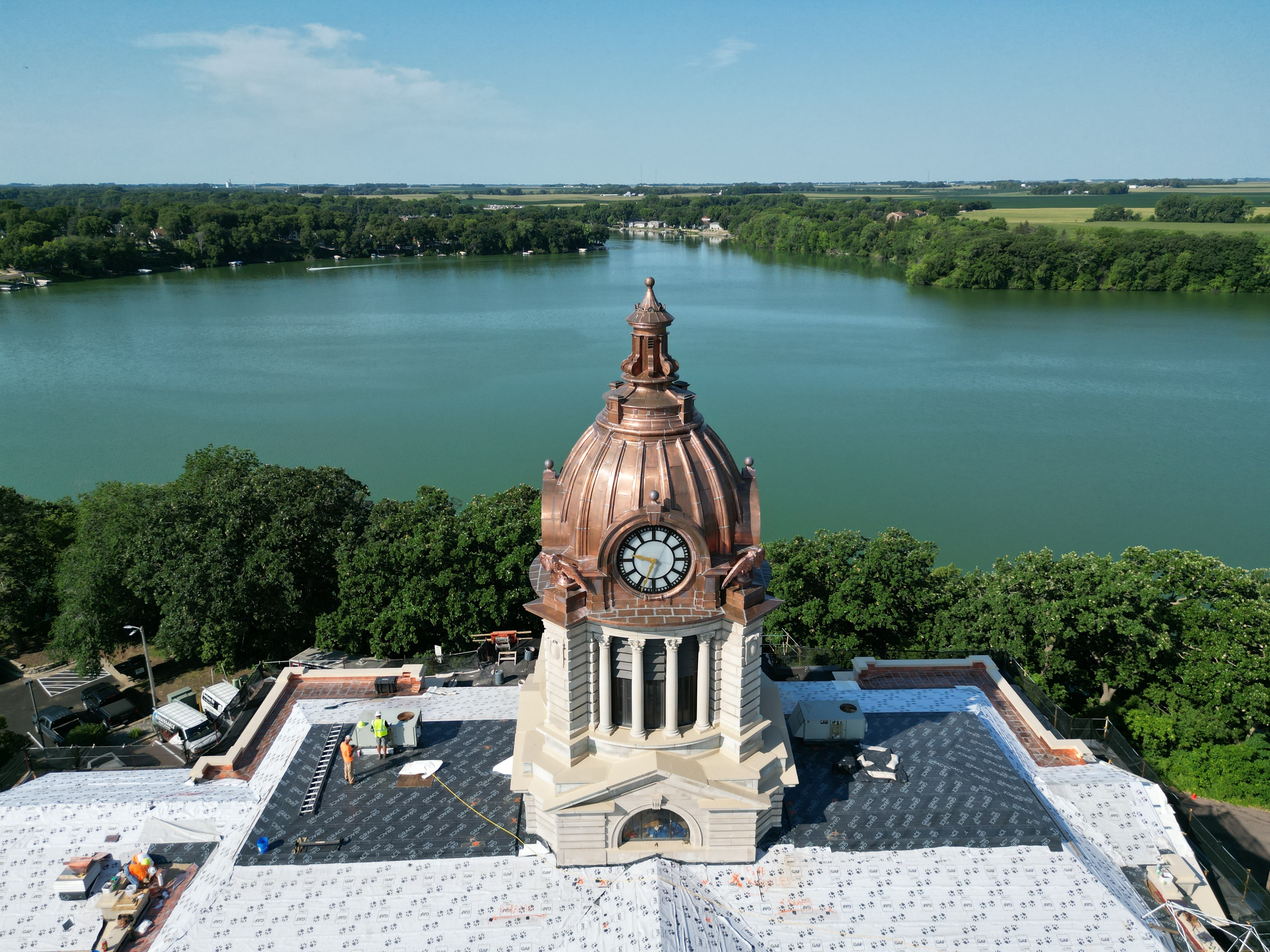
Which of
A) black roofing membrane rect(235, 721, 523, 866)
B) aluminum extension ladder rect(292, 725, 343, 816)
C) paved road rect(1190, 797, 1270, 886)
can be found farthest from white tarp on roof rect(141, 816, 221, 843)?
paved road rect(1190, 797, 1270, 886)

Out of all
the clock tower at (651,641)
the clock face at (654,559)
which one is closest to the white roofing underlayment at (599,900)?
the clock tower at (651,641)

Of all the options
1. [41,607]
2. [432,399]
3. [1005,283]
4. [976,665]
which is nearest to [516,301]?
[432,399]

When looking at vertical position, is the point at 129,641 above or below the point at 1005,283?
below

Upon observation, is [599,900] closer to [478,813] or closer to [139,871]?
[478,813]

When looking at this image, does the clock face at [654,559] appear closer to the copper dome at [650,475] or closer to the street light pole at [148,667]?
the copper dome at [650,475]

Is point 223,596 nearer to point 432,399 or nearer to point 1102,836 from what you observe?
point 1102,836

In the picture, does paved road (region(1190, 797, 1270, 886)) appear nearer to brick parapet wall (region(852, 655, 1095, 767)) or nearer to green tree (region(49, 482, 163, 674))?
brick parapet wall (region(852, 655, 1095, 767))
